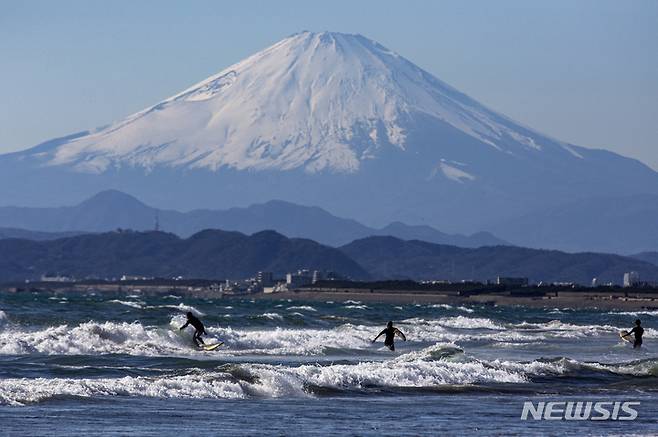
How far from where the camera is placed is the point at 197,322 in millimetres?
50250

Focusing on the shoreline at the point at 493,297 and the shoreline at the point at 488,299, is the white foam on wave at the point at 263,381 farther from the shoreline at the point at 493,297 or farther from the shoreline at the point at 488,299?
the shoreline at the point at 493,297

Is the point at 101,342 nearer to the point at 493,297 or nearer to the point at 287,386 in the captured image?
the point at 287,386

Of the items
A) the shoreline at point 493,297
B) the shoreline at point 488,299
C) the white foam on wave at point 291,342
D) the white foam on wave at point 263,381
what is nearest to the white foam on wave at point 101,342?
the white foam on wave at point 291,342

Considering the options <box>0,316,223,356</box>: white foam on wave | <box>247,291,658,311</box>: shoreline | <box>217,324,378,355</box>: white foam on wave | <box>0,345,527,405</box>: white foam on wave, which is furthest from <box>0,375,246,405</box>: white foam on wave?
<box>247,291,658,311</box>: shoreline

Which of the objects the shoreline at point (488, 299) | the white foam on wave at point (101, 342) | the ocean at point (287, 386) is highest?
the shoreline at point (488, 299)

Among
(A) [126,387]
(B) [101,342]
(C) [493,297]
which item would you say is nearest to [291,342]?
(B) [101,342]

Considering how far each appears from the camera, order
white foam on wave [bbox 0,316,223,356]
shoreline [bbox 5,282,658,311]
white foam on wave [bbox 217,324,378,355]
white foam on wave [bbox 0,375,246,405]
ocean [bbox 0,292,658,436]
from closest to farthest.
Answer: ocean [bbox 0,292,658,436], white foam on wave [bbox 0,375,246,405], white foam on wave [bbox 0,316,223,356], white foam on wave [bbox 217,324,378,355], shoreline [bbox 5,282,658,311]

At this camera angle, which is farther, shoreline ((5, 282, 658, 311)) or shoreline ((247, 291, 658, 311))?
shoreline ((5, 282, 658, 311))

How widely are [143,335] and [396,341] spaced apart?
39.9 ft

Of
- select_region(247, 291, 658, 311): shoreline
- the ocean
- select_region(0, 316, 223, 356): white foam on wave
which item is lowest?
the ocean

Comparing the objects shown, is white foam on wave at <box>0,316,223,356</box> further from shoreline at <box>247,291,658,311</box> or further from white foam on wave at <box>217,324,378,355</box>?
shoreline at <box>247,291,658,311</box>

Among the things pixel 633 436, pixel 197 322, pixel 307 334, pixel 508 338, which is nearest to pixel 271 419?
pixel 633 436

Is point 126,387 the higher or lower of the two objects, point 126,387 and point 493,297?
the lower

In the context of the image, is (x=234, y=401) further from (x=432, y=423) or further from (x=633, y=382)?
(x=633, y=382)
